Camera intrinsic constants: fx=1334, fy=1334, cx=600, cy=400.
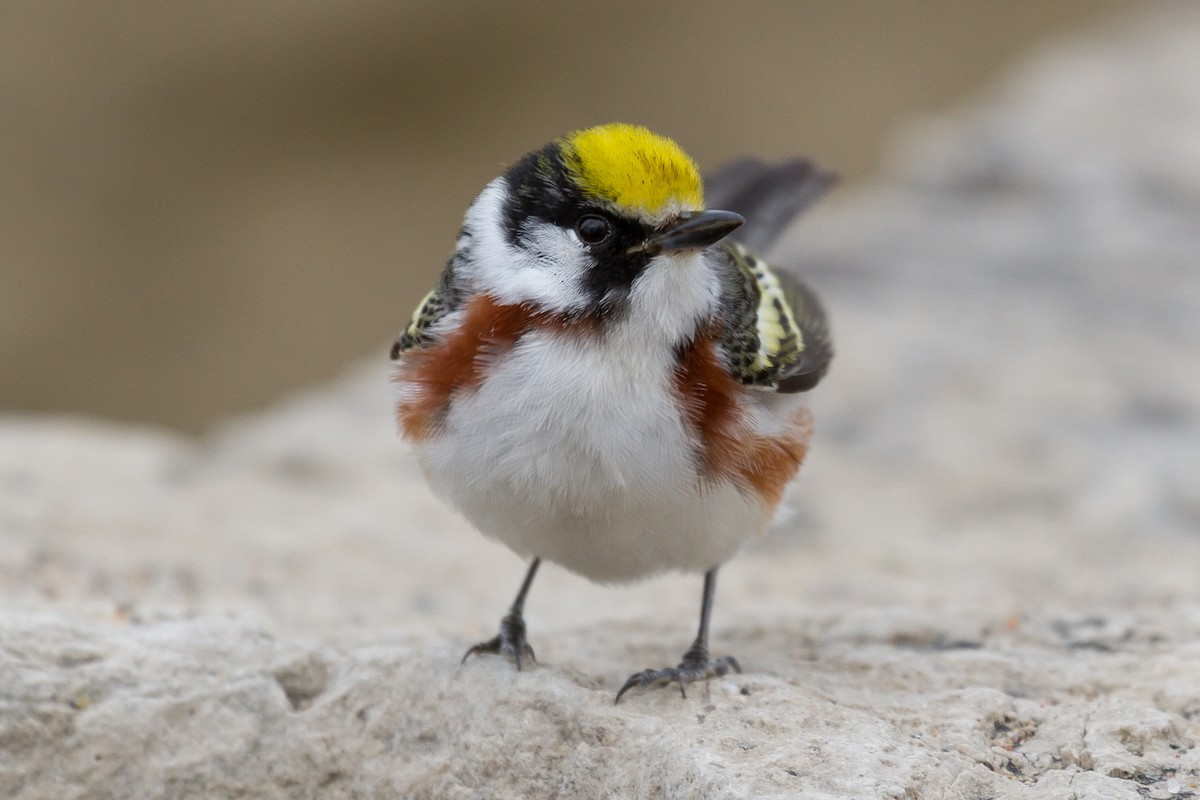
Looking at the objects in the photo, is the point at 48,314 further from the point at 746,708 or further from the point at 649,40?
the point at 746,708

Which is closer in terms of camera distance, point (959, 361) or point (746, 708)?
point (746, 708)

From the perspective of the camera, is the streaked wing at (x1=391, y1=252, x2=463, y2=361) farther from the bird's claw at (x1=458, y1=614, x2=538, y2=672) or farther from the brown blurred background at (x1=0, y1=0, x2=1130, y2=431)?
the brown blurred background at (x1=0, y1=0, x2=1130, y2=431)

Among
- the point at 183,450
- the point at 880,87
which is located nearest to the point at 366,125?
the point at 880,87

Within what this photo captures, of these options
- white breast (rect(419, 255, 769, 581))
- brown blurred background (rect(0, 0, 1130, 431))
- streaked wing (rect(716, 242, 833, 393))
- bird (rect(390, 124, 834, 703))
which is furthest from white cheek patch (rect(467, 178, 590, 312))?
brown blurred background (rect(0, 0, 1130, 431))

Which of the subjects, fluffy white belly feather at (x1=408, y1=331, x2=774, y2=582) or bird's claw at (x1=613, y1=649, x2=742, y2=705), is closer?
fluffy white belly feather at (x1=408, y1=331, x2=774, y2=582)

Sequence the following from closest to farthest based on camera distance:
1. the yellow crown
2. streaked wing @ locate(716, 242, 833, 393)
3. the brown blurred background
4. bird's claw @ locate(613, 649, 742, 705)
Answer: the yellow crown → bird's claw @ locate(613, 649, 742, 705) → streaked wing @ locate(716, 242, 833, 393) → the brown blurred background

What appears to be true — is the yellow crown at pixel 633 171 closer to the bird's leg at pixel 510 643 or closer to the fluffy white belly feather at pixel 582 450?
the fluffy white belly feather at pixel 582 450
